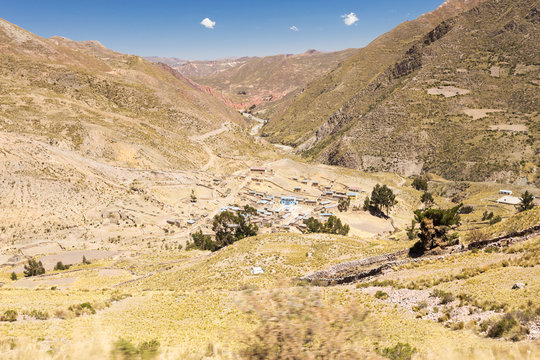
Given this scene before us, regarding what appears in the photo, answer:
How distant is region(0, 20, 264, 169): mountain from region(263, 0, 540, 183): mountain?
5251 centimetres

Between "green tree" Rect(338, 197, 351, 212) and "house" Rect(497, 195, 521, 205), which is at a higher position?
"green tree" Rect(338, 197, 351, 212)

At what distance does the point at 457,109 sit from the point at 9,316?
441 feet

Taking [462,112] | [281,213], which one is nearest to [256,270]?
[281,213]

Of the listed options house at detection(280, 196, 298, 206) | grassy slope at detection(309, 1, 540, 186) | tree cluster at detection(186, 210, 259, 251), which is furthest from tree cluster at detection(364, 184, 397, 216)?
grassy slope at detection(309, 1, 540, 186)

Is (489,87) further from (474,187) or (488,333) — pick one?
(488,333)

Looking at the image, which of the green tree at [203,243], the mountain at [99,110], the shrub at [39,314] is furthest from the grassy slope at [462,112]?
the shrub at [39,314]

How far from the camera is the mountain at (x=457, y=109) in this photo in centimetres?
9379

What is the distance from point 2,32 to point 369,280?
172 m

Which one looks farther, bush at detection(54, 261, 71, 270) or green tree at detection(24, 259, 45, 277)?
bush at detection(54, 261, 71, 270)

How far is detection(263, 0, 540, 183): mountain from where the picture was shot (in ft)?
308

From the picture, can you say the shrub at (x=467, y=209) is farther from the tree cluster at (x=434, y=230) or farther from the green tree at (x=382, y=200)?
the tree cluster at (x=434, y=230)

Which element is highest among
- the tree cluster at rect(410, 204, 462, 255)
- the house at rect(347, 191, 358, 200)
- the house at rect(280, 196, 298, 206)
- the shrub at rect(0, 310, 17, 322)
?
the shrub at rect(0, 310, 17, 322)

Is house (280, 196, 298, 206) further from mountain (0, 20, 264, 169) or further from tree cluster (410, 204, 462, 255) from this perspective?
tree cluster (410, 204, 462, 255)

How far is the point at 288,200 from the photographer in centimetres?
7538
